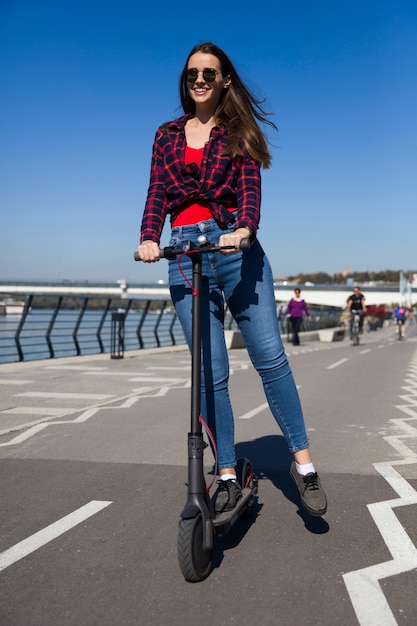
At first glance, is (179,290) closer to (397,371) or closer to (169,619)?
(169,619)

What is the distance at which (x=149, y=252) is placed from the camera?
2787 mm

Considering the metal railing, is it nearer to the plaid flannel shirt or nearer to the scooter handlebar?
the plaid flannel shirt

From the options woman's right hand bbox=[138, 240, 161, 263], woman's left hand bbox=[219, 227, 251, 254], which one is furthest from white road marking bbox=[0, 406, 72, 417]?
woman's left hand bbox=[219, 227, 251, 254]

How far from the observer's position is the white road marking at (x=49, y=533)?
280cm

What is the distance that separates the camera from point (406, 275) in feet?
366

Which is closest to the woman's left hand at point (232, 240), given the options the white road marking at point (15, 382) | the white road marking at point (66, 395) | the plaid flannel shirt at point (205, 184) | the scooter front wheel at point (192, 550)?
the plaid flannel shirt at point (205, 184)

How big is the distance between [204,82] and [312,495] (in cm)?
186

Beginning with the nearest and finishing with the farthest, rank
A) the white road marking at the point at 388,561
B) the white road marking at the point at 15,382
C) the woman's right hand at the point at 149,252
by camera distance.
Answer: the white road marking at the point at 388,561 < the woman's right hand at the point at 149,252 < the white road marking at the point at 15,382

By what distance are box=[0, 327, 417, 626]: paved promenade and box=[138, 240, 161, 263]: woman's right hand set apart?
119 cm

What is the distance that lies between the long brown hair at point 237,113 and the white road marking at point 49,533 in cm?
185

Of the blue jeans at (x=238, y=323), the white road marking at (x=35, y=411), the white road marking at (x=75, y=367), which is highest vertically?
the blue jeans at (x=238, y=323)

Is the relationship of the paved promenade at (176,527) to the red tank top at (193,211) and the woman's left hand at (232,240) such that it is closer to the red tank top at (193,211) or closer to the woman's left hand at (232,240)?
the woman's left hand at (232,240)

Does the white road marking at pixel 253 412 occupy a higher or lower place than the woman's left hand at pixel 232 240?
lower

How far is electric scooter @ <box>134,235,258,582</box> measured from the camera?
245 centimetres
